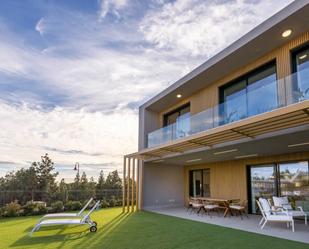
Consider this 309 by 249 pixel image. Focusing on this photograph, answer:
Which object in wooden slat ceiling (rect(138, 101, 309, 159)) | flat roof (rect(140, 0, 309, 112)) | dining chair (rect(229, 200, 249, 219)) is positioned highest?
flat roof (rect(140, 0, 309, 112))

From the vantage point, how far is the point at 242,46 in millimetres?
9562

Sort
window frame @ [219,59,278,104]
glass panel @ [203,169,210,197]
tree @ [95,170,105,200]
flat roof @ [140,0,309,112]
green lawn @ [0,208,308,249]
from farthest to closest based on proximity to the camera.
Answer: tree @ [95,170,105,200] → glass panel @ [203,169,210,197] → window frame @ [219,59,278,104] → flat roof @ [140,0,309,112] → green lawn @ [0,208,308,249]

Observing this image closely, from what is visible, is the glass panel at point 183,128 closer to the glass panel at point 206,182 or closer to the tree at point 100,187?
the glass panel at point 206,182

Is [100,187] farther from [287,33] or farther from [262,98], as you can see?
[287,33]

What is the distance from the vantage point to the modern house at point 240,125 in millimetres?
7797

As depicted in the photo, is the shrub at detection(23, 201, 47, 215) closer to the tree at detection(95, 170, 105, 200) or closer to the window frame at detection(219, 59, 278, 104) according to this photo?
the tree at detection(95, 170, 105, 200)

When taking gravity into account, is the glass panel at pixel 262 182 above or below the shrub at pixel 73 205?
above

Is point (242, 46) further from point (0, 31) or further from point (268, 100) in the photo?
point (0, 31)

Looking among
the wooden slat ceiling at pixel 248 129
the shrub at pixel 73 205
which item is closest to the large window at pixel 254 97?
the wooden slat ceiling at pixel 248 129

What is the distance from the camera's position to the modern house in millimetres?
7797

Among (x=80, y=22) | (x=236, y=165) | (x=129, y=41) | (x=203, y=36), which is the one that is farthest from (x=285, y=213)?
(x=80, y=22)

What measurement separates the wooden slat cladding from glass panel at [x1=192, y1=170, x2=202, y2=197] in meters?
0.95

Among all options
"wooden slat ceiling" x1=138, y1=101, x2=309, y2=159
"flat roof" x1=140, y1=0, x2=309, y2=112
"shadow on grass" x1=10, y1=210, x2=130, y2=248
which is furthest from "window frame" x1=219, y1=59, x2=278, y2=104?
"shadow on grass" x1=10, y1=210, x2=130, y2=248

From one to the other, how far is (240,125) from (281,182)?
491cm
